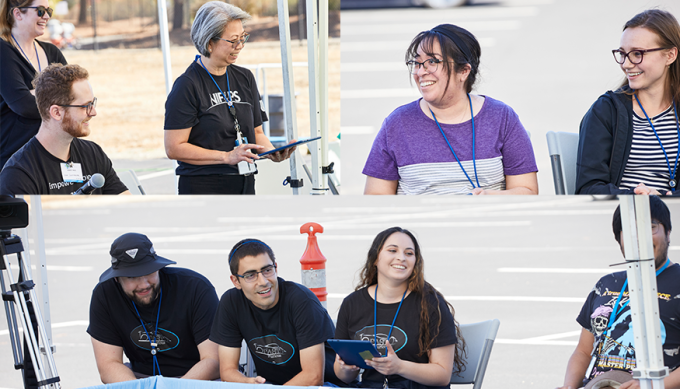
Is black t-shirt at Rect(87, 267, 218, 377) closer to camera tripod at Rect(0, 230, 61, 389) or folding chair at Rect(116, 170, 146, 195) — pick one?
camera tripod at Rect(0, 230, 61, 389)

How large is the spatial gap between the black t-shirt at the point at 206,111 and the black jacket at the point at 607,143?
4.15 ft

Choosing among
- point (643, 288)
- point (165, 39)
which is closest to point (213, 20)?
point (165, 39)

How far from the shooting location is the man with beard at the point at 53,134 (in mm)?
2254

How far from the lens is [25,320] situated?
2268mm

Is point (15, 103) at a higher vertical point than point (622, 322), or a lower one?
higher

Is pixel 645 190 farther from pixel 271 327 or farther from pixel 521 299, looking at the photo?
pixel 521 299

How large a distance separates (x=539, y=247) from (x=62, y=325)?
4556mm

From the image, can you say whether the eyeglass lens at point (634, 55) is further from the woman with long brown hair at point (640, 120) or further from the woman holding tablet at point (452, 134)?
the woman holding tablet at point (452, 134)

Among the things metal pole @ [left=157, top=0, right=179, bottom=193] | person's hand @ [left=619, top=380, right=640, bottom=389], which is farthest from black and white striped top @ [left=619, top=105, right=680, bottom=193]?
metal pole @ [left=157, top=0, right=179, bottom=193]

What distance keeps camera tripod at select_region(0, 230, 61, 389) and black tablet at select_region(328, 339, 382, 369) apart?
974mm

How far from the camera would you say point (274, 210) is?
9.60 meters

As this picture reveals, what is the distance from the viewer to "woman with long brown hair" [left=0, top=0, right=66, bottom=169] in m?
2.39

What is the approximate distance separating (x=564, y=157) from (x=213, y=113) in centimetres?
130

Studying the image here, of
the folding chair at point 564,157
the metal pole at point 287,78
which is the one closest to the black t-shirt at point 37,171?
the metal pole at point 287,78
